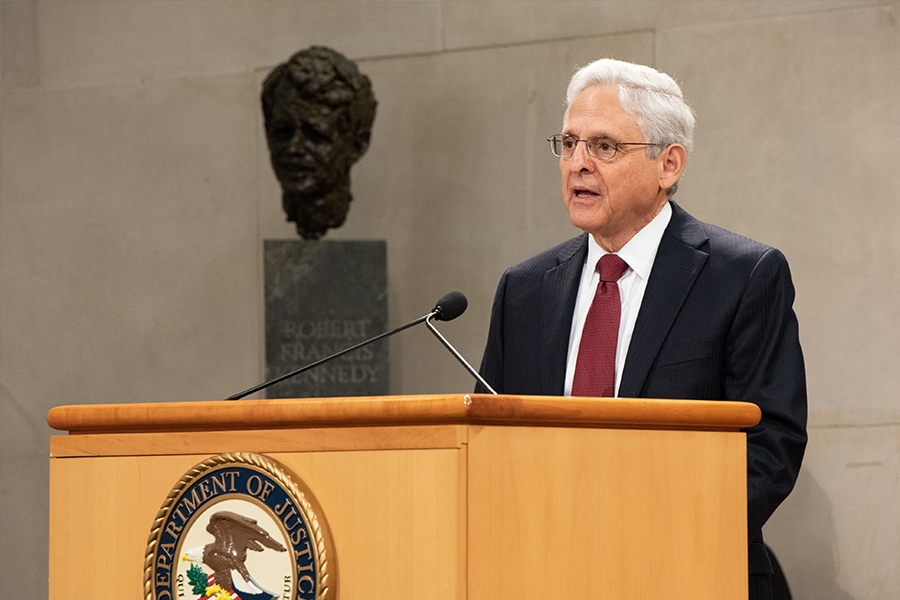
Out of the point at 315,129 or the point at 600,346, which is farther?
the point at 315,129

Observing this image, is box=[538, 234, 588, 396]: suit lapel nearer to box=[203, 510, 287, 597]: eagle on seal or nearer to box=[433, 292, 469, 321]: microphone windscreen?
box=[433, 292, 469, 321]: microphone windscreen

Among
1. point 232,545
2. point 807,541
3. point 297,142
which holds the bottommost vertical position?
point 807,541

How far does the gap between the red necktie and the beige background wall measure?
2004 millimetres

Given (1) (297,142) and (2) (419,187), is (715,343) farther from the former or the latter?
(2) (419,187)

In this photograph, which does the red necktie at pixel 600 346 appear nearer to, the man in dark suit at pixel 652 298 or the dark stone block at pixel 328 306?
the man in dark suit at pixel 652 298

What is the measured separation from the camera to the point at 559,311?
2.49m

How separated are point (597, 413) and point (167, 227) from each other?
4.01 meters

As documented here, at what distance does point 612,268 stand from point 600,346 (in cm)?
20

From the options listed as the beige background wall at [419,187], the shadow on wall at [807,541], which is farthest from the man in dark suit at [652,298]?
the shadow on wall at [807,541]

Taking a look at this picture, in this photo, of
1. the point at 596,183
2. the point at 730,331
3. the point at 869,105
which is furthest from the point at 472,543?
the point at 869,105

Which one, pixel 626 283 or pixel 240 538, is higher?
pixel 626 283

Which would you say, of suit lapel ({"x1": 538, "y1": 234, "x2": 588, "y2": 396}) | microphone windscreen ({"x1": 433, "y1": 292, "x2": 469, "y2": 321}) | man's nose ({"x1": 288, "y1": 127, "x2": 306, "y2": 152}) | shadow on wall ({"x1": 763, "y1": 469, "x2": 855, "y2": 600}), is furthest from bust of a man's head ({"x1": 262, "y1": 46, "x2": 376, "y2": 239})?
microphone windscreen ({"x1": 433, "y1": 292, "x2": 469, "y2": 321})

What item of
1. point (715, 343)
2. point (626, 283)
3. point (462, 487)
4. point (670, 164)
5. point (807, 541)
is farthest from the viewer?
point (807, 541)

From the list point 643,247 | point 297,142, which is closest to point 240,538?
point 643,247
